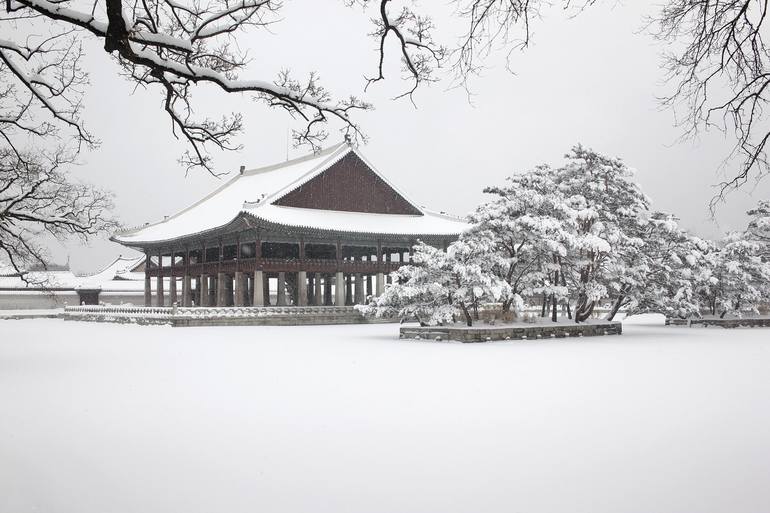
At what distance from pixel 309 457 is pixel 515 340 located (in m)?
16.2

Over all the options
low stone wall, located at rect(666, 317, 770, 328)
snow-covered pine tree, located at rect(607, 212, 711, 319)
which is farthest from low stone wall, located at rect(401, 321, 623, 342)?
low stone wall, located at rect(666, 317, 770, 328)

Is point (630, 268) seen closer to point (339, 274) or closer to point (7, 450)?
point (339, 274)

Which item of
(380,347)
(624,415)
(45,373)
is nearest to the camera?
(624,415)

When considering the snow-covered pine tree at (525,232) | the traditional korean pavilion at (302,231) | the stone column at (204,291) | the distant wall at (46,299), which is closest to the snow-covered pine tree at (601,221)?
the snow-covered pine tree at (525,232)

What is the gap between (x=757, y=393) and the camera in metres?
9.34

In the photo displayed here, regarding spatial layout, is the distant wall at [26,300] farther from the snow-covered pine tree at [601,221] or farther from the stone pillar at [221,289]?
the snow-covered pine tree at [601,221]

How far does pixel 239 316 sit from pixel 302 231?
18.7 ft

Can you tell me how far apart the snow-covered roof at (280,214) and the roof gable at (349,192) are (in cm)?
27

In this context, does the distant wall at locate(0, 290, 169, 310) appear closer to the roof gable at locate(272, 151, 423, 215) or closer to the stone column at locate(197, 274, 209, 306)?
the stone column at locate(197, 274, 209, 306)

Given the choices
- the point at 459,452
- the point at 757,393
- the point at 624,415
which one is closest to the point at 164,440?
the point at 459,452

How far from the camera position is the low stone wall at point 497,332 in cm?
2044

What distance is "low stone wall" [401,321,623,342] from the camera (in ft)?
67.1

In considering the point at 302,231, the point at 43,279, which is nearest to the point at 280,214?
the point at 302,231

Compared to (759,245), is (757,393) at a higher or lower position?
lower
